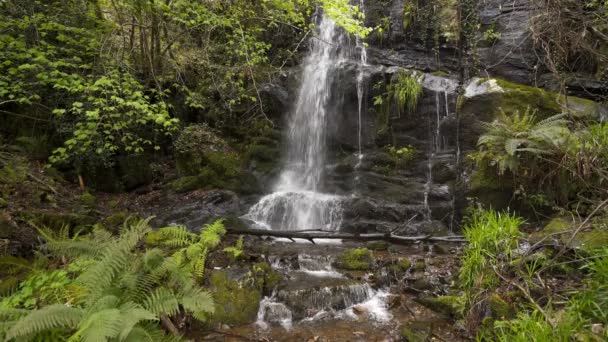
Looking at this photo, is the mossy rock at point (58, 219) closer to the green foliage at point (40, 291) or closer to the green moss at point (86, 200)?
the green moss at point (86, 200)

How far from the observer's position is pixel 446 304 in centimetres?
440

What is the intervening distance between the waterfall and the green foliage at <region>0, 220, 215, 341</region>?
17.1 ft

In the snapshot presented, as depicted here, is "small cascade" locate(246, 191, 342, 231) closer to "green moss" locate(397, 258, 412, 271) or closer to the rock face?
the rock face

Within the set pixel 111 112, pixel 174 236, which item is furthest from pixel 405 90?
pixel 111 112

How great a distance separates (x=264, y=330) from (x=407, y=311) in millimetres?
1938

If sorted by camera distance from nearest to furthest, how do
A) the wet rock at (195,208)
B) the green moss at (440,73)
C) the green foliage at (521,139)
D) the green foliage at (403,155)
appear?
1. the green foliage at (521,139)
2. the wet rock at (195,208)
3. the green foliage at (403,155)
4. the green moss at (440,73)

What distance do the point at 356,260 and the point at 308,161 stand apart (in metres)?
5.38

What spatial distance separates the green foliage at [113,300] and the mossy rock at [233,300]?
370mm

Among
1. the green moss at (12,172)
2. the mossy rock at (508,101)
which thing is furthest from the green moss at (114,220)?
the mossy rock at (508,101)

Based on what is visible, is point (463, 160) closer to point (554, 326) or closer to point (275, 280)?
point (275, 280)

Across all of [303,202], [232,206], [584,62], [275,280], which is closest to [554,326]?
[275,280]

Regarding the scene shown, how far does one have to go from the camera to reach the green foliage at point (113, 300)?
8.15 ft

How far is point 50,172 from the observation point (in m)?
8.52

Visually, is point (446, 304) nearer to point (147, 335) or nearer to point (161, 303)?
point (161, 303)
